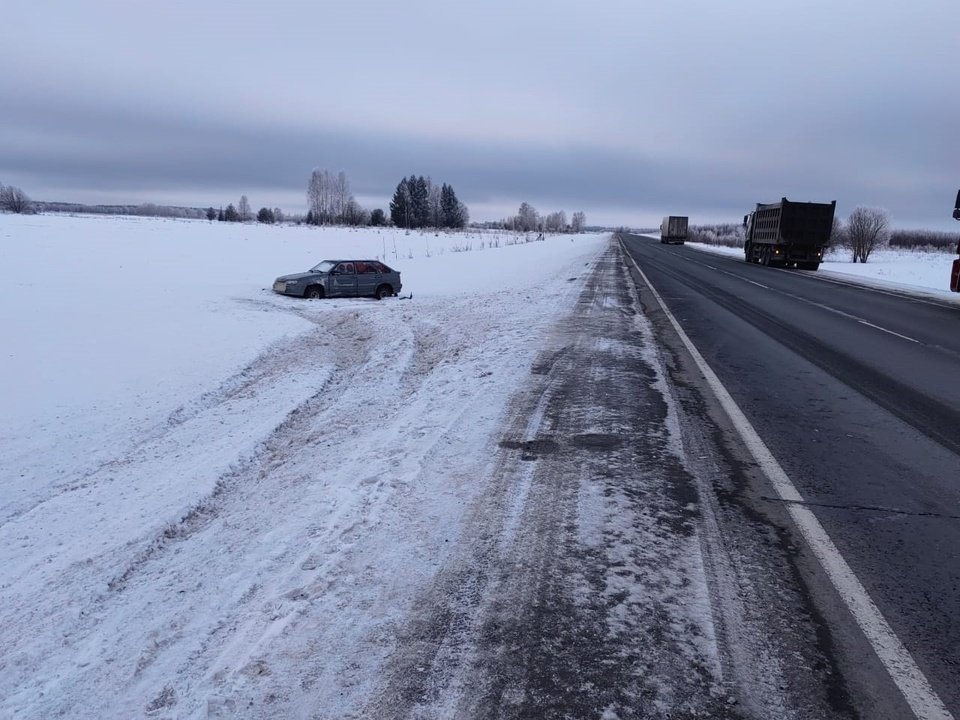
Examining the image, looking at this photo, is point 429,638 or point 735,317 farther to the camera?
point 735,317

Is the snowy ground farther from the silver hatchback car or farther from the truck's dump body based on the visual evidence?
the truck's dump body

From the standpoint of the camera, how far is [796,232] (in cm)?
3306

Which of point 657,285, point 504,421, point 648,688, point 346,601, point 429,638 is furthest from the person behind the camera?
point 657,285

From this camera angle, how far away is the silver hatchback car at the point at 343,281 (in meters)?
19.1

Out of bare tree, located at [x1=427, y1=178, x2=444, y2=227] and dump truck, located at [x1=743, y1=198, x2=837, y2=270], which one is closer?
dump truck, located at [x1=743, y1=198, x2=837, y2=270]

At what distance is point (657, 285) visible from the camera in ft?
71.5

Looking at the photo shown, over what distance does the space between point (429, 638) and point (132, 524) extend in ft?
10.2

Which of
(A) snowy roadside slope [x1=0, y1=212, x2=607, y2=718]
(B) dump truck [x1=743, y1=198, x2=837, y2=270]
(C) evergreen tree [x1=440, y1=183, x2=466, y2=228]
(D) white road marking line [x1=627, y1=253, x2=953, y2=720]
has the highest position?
(C) evergreen tree [x1=440, y1=183, x2=466, y2=228]

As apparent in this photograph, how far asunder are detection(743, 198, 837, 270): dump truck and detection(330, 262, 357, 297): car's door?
2450 centimetres

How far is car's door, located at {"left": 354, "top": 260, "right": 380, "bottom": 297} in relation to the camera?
770 inches

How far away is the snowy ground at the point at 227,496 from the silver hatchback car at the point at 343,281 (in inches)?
212

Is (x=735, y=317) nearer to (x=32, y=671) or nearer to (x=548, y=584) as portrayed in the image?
(x=548, y=584)

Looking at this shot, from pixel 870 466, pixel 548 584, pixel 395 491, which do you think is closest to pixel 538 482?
pixel 395 491

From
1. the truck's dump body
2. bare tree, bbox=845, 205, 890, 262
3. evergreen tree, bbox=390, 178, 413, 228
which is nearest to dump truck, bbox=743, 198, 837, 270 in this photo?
the truck's dump body
